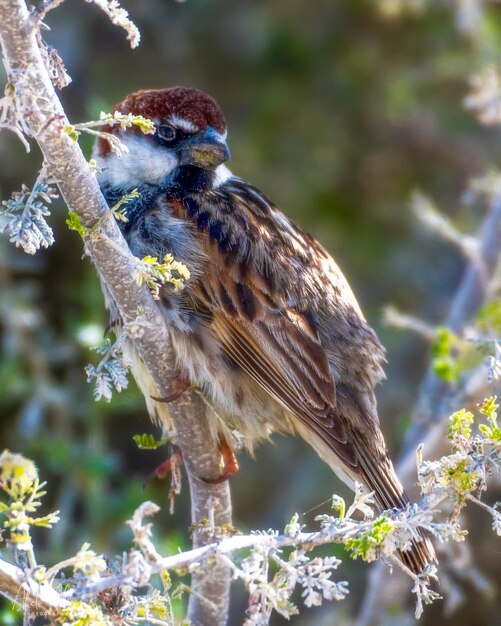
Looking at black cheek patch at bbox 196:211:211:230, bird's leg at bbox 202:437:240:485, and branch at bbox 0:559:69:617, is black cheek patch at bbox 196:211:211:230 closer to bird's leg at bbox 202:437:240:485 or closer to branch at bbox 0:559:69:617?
bird's leg at bbox 202:437:240:485

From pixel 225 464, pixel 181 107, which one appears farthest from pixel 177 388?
pixel 181 107

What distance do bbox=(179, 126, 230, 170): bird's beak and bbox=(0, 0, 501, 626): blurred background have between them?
4.84 feet

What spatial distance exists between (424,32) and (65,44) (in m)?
1.79

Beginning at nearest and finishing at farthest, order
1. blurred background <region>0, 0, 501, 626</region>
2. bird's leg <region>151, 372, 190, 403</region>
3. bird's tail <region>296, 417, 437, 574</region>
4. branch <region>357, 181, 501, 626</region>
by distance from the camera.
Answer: bird's leg <region>151, 372, 190, 403</region>, bird's tail <region>296, 417, 437, 574</region>, branch <region>357, 181, 501, 626</region>, blurred background <region>0, 0, 501, 626</region>

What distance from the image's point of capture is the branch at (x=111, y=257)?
5.83 feet

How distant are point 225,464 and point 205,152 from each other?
913mm

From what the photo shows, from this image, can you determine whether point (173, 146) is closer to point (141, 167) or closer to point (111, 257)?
point (141, 167)

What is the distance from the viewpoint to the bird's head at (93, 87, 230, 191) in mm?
3045

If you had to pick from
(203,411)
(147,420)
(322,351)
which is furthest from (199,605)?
(147,420)

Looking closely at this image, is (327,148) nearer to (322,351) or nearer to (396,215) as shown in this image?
(396,215)

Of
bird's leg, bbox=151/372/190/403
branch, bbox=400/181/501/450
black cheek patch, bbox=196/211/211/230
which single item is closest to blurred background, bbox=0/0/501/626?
branch, bbox=400/181/501/450

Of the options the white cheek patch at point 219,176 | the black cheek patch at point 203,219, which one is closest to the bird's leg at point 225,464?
the black cheek patch at point 203,219

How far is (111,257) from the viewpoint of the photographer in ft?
6.96

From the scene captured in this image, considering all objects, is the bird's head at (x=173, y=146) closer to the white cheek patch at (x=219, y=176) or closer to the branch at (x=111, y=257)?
the white cheek patch at (x=219, y=176)
